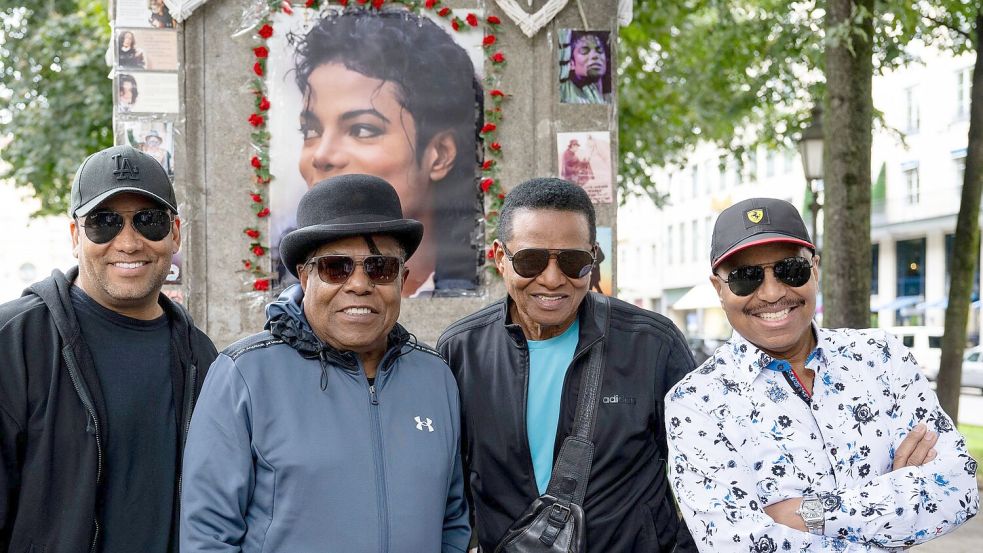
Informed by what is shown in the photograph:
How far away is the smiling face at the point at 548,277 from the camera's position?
3238mm

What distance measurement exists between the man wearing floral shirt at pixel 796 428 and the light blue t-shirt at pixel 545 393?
1.56ft

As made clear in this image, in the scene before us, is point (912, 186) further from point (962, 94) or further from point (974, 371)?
point (974, 371)

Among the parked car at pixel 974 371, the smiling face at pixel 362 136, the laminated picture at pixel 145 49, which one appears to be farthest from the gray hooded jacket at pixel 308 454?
the parked car at pixel 974 371

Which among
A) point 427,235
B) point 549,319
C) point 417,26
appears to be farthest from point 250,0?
point 549,319

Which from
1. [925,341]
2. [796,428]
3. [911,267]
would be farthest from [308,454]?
[911,267]

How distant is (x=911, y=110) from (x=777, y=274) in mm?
33853

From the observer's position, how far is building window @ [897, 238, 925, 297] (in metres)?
33.3

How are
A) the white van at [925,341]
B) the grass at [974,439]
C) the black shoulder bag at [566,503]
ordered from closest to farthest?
the black shoulder bag at [566,503]
the grass at [974,439]
the white van at [925,341]

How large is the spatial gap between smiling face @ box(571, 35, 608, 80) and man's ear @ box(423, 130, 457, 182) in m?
0.90

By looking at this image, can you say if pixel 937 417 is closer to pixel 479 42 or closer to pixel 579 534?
pixel 579 534

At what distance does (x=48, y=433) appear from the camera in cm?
275

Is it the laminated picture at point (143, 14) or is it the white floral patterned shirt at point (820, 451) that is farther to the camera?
the laminated picture at point (143, 14)

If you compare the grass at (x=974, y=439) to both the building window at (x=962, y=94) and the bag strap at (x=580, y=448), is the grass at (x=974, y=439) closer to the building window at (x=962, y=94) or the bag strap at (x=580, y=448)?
the bag strap at (x=580, y=448)

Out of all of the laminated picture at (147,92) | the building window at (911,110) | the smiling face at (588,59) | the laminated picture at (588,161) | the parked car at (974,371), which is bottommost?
the parked car at (974,371)
